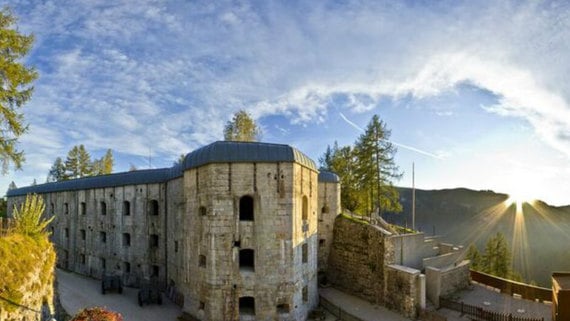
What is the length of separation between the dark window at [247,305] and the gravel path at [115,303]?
4329 millimetres

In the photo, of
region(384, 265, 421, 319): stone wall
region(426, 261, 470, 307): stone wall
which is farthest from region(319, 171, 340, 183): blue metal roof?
region(426, 261, 470, 307): stone wall

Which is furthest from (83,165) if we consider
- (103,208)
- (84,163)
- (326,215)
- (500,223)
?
(500,223)

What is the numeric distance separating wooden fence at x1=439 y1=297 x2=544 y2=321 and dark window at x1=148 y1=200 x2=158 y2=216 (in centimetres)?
2082

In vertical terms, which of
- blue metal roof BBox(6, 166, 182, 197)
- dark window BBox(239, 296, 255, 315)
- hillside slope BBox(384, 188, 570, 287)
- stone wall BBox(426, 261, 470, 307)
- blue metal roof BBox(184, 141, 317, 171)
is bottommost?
hillside slope BBox(384, 188, 570, 287)

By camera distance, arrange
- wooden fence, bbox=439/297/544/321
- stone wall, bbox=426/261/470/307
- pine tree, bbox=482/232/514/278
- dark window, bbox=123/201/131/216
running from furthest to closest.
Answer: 1. pine tree, bbox=482/232/514/278
2. dark window, bbox=123/201/131/216
3. stone wall, bbox=426/261/470/307
4. wooden fence, bbox=439/297/544/321

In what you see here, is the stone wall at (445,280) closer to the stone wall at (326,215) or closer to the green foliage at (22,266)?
the stone wall at (326,215)

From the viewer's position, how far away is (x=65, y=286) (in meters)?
26.1

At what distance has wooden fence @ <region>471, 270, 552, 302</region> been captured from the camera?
20906 mm

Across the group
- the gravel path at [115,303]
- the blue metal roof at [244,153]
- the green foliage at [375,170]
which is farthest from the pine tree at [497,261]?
the gravel path at [115,303]

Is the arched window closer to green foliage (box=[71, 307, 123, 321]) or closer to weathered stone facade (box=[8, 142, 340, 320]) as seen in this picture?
weathered stone facade (box=[8, 142, 340, 320])

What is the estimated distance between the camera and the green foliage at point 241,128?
126ft

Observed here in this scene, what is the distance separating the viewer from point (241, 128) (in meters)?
38.6

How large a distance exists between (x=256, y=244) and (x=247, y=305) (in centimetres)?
377

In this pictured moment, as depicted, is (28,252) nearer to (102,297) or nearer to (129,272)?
(102,297)
